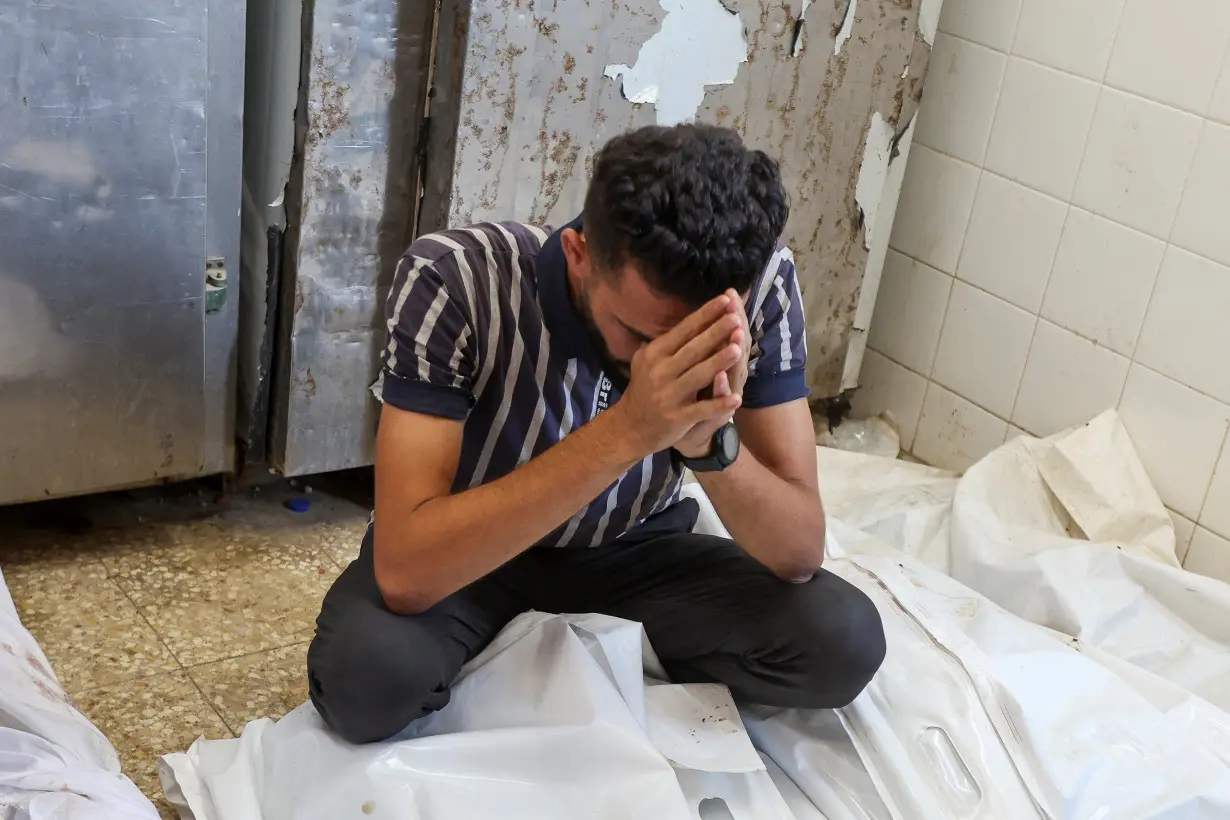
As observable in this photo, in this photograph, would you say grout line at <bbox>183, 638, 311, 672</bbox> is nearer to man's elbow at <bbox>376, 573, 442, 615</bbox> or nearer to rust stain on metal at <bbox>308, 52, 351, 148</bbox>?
man's elbow at <bbox>376, 573, 442, 615</bbox>

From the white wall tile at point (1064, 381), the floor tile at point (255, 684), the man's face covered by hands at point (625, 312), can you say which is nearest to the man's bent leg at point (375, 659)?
the floor tile at point (255, 684)

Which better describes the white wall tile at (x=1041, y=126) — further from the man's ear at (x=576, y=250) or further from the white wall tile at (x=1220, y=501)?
the man's ear at (x=576, y=250)

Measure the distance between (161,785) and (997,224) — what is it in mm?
1664

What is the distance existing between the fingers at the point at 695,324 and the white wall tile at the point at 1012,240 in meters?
1.30

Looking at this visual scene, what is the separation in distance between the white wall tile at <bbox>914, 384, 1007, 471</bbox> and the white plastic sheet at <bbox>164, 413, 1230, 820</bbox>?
52 cm

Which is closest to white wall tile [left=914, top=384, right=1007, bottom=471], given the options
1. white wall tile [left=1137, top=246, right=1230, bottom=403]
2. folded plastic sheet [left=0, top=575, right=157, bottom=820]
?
white wall tile [left=1137, top=246, right=1230, bottom=403]

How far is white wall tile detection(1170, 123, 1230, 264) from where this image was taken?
201 cm

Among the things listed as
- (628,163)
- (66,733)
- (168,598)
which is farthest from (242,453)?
(628,163)

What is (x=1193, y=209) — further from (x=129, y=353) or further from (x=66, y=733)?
(x=66, y=733)

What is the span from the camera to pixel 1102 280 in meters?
2.19

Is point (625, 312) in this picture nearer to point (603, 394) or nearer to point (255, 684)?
point (603, 394)

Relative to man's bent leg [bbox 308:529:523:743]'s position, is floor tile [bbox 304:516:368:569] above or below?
below

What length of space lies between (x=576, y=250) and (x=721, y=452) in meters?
0.25

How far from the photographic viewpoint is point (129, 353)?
180 cm
